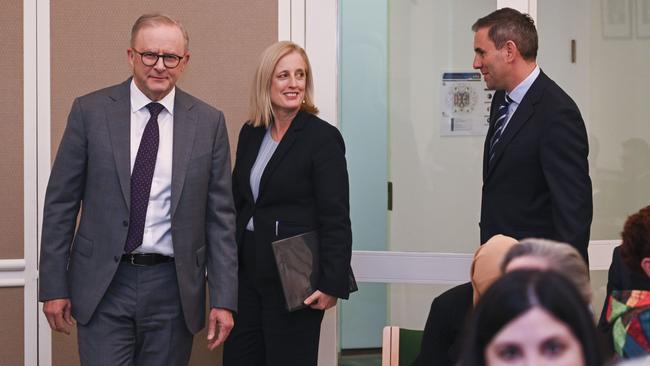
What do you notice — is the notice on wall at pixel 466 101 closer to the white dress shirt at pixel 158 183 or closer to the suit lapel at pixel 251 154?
the suit lapel at pixel 251 154

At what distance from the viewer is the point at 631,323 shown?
8.62 feet

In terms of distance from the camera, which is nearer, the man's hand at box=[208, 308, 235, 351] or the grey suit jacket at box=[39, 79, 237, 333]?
the grey suit jacket at box=[39, 79, 237, 333]

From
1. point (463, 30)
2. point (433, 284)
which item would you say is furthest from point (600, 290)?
point (463, 30)

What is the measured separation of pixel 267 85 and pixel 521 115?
1.05 m

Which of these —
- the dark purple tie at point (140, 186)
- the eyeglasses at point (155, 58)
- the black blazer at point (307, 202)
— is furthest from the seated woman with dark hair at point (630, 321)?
the eyeglasses at point (155, 58)

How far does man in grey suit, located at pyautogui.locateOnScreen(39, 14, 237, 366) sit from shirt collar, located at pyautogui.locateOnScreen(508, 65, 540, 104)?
1.25 meters

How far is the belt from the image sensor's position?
11.5 feet

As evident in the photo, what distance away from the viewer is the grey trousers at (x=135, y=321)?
3.48 m

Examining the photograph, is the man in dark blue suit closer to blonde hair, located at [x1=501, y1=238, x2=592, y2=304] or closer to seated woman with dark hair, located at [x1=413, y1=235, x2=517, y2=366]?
seated woman with dark hair, located at [x1=413, y1=235, x2=517, y2=366]

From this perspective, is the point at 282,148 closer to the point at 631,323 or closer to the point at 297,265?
the point at 297,265

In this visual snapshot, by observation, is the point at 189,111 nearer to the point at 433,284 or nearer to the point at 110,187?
the point at 110,187

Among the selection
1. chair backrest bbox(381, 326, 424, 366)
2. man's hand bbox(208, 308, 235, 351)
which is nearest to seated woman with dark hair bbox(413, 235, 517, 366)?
chair backrest bbox(381, 326, 424, 366)

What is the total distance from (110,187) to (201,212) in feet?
1.16

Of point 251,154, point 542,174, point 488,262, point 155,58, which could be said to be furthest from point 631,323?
point 251,154
